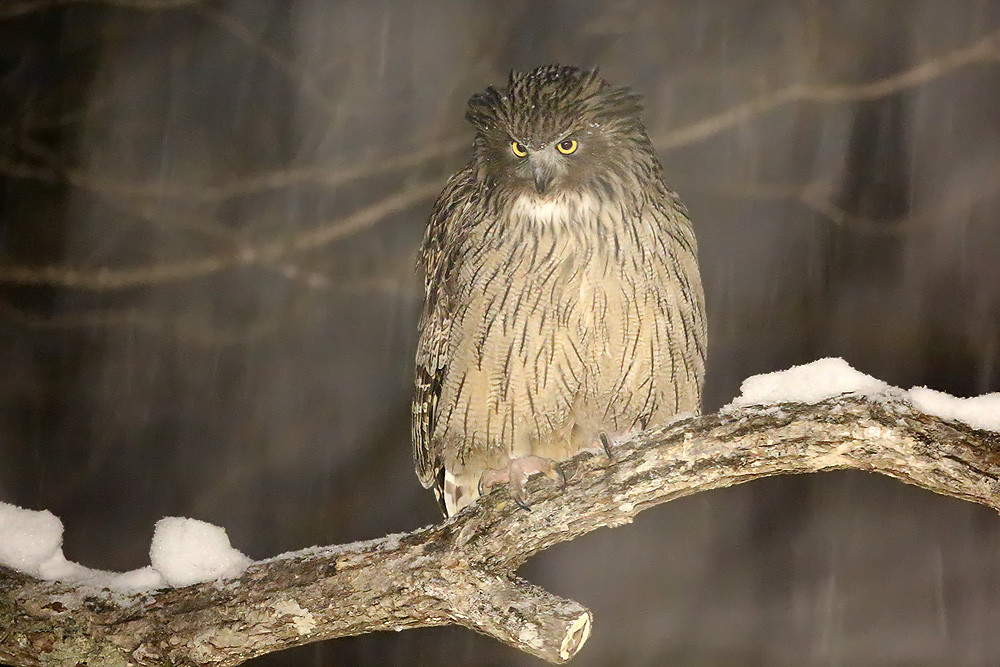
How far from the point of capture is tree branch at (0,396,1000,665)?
1.80 m

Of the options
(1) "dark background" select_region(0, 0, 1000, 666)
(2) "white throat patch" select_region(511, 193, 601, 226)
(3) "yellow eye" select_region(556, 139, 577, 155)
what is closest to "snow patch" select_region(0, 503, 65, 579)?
(2) "white throat patch" select_region(511, 193, 601, 226)

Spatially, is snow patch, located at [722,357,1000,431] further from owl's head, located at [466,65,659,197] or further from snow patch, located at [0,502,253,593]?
snow patch, located at [0,502,253,593]

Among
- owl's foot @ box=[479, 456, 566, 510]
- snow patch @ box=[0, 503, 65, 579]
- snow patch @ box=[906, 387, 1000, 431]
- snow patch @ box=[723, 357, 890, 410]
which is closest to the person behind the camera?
snow patch @ box=[906, 387, 1000, 431]

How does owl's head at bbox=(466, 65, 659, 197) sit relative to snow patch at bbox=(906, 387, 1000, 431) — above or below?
above

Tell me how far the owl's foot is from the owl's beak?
67 centimetres

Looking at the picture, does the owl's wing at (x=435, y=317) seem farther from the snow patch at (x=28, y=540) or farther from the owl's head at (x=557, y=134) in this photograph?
the snow patch at (x=28, y=540)

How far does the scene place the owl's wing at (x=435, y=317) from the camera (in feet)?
8.30

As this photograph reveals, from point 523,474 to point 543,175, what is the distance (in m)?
0.75

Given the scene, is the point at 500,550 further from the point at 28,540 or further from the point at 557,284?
the point at 28,540

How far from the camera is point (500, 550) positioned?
196 cm

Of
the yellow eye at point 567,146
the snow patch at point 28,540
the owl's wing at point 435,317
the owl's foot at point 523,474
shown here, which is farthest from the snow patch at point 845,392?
the snow patch at point 28,540

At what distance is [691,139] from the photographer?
4.13 metres

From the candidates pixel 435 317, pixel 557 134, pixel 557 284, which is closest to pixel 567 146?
pixel 557 134

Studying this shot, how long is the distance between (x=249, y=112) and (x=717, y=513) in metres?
2.83
